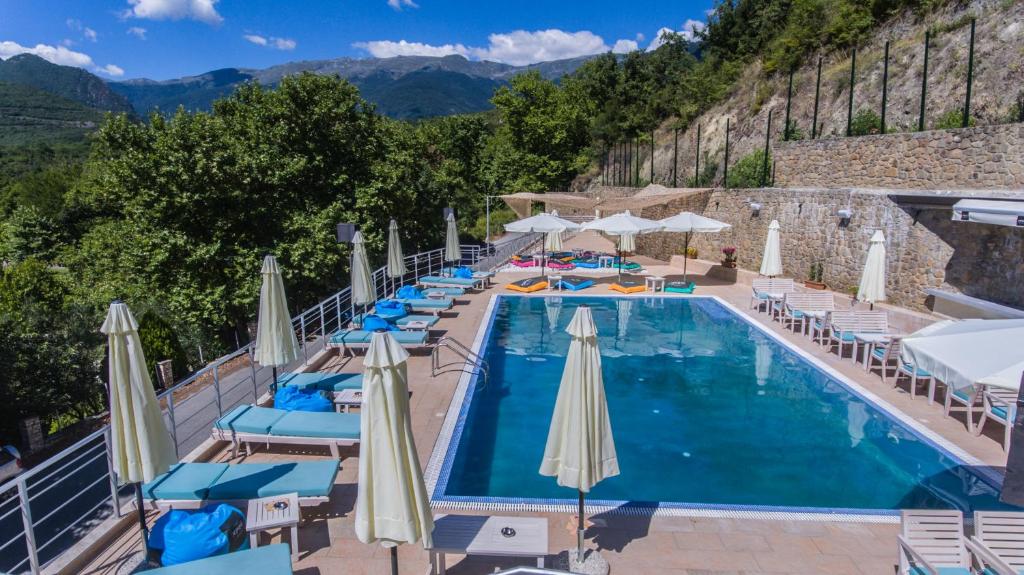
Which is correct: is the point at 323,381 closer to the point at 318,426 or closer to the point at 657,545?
the point at 318,426

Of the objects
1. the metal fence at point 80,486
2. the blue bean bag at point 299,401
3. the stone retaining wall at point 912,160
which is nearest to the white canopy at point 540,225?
the stone retaining wall at point 912,160

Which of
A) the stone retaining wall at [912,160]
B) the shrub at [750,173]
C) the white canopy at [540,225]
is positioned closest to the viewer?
the stone retaining wall at [912,160]

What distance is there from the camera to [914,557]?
4.33 metres

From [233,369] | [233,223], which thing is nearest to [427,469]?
[233,369]

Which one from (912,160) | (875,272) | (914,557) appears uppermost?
(912,160)

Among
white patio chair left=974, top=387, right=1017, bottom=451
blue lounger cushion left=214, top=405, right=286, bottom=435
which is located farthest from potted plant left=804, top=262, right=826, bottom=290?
blue lounger cushion left=214, top=405, right=286, bottom=435

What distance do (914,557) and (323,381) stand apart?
7.02m

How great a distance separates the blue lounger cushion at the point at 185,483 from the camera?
5250mm

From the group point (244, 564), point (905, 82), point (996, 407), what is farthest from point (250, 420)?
point (905, 82)

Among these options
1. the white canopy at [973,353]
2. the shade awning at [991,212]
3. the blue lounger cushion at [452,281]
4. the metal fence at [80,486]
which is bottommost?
the metal fence at [80,486]

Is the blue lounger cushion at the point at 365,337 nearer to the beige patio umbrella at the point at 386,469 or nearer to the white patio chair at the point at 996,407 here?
the beige patio umbrella at the point at 386,469

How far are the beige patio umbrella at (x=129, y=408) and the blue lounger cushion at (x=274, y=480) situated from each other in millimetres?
758

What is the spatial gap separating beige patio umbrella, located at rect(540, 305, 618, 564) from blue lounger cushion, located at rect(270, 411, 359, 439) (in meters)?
2.88

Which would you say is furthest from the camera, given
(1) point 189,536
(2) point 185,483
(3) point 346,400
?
(3) point 346,400
